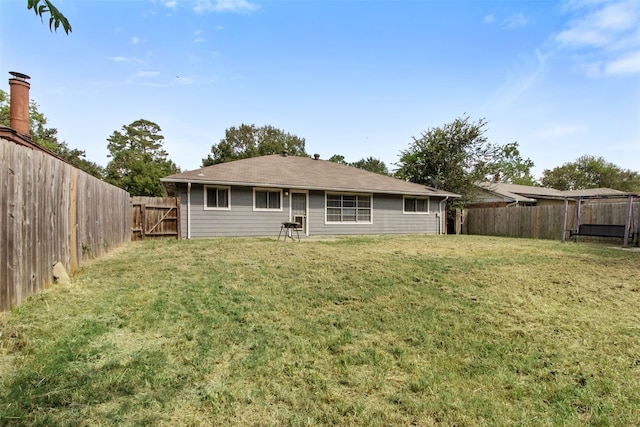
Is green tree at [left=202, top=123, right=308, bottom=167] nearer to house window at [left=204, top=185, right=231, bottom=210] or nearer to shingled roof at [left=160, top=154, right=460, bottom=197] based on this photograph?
shingled roof at [left=160, top=154, right=460, bottom=197]

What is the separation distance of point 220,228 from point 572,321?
35.7ft

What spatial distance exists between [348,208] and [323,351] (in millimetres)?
11702

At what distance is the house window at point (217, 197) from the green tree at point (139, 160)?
2300 cm

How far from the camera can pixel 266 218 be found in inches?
500

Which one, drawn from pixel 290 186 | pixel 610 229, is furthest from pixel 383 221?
pixel 610 229

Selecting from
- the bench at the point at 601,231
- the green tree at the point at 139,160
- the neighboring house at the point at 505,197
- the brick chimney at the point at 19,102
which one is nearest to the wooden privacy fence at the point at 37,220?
the brick chimney at the point at 19,102

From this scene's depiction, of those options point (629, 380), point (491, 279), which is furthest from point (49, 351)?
point (491, 279)

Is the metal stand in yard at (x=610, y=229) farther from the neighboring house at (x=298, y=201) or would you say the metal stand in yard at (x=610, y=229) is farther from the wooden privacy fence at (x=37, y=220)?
the wooden privacy fence at (x=37, y=220)

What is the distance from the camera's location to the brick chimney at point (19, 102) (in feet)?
30.8

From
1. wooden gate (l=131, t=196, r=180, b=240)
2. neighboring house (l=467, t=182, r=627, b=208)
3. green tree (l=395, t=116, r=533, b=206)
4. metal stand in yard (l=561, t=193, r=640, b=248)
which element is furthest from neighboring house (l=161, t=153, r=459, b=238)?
neighboring house (l=467, t=182, r=627, b=208)

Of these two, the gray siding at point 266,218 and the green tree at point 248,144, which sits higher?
the green tree at point 248,144

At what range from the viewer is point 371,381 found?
225 cm

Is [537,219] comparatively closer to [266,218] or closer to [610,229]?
[610,229]

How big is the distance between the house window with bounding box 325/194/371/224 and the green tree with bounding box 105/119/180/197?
24.4 metres
